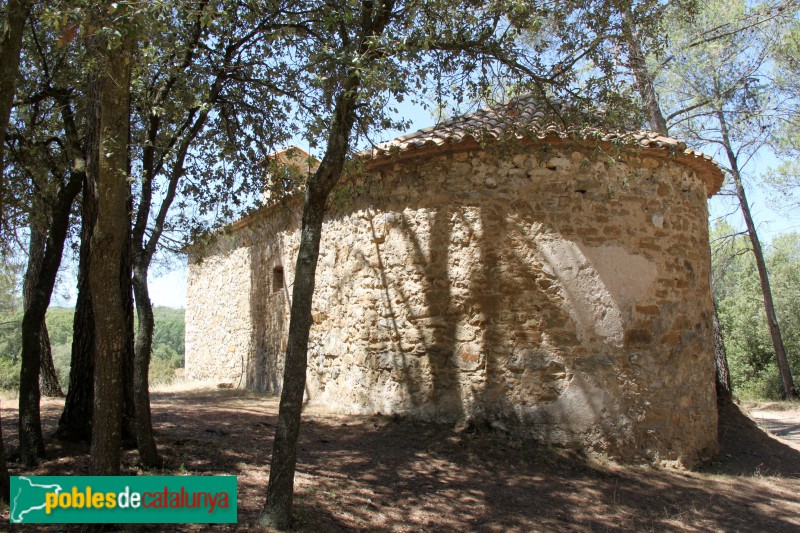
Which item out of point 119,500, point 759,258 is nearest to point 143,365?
point 119,500

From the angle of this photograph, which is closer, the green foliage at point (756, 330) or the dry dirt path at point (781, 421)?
the dry dirt path at point (781, 421)

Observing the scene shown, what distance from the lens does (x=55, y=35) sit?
22.9 ft

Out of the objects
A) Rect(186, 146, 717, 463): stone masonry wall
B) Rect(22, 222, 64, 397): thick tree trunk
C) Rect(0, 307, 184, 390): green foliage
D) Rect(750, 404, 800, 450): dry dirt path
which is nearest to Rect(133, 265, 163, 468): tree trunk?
Rect(186, 146, 717, 463): stone masonry wall

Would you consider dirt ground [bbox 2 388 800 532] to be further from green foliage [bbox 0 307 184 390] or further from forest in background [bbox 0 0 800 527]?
green foliage [bbox 0 307 184 390]

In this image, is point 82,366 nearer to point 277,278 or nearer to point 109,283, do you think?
point 109,283

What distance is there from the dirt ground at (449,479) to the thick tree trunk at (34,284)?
6.02 ft

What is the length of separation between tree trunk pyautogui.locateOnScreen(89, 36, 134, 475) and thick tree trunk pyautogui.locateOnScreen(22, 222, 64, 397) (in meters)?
4.10

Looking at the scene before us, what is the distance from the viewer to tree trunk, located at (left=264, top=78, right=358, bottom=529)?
4422 millimetres

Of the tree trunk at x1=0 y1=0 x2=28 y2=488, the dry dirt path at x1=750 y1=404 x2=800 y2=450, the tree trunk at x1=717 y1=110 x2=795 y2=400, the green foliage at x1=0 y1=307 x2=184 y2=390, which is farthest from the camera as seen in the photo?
the green foliage at x1=0 y1=307 x2=184 y2=390

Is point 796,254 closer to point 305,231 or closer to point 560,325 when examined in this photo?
point 560,325

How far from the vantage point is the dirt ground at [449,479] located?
5.24 meters

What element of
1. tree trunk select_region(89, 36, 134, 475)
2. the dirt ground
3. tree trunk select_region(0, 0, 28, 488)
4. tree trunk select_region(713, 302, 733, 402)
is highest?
tree trunk select_region(0, 0, 28, 488)

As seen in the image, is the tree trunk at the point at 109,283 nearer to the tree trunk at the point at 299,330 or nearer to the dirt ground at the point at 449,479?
the dirt ground at the point at 449,479

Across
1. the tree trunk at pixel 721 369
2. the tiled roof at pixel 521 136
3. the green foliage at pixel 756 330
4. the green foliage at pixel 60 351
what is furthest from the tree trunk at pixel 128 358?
the green foliage at pixel 756 330
